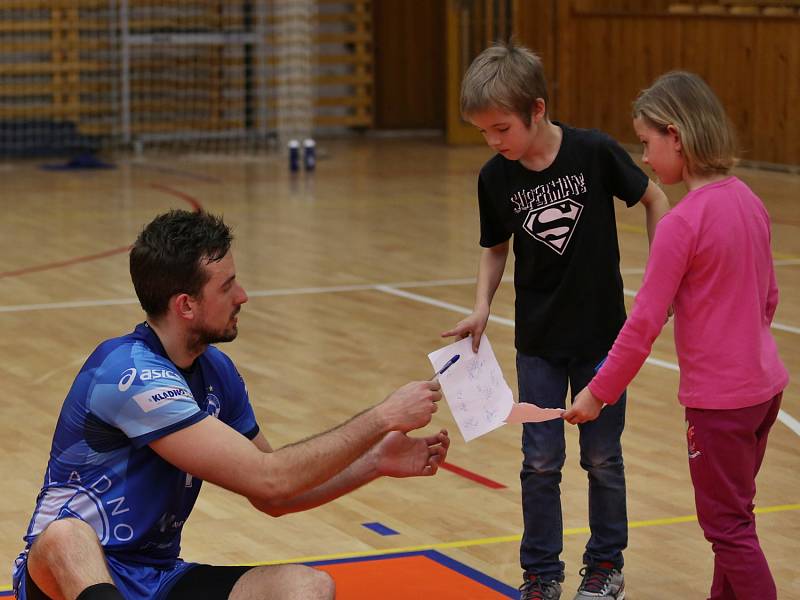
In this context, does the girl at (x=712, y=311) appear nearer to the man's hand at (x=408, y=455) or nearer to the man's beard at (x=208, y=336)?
the man's hand at (x=408, y=455)

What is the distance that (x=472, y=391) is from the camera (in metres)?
3.44

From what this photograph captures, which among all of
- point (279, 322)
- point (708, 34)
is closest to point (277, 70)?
point (708, 34)

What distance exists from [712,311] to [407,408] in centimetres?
69

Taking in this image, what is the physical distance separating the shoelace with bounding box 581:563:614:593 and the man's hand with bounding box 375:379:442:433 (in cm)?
105

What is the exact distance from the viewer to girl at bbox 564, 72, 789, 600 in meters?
3.12

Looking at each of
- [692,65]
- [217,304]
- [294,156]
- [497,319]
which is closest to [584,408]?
[217,304]

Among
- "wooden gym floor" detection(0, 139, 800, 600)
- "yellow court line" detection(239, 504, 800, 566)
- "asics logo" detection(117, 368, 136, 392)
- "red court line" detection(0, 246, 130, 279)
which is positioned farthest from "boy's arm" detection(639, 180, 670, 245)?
"red court line" detection(0, 246, 130, 279)

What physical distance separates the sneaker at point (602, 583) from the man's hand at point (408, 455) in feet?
2.56

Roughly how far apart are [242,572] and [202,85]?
13.9m

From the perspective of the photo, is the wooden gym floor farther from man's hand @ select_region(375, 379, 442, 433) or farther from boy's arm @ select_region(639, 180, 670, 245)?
man's hand @ select_region(375, 379, 442, 433)

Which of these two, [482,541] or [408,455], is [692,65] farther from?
[408,455]

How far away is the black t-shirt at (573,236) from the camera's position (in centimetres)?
370

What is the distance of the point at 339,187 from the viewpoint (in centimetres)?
1309

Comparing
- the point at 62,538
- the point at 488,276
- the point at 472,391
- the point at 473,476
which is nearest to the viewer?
the point at 62,538
